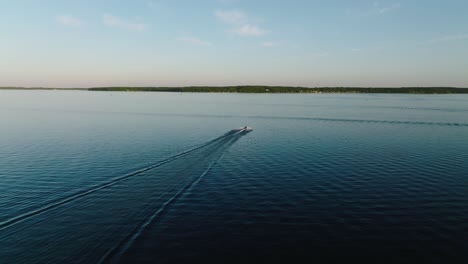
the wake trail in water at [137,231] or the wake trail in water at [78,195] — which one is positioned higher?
the wake trail in water at [78,195]

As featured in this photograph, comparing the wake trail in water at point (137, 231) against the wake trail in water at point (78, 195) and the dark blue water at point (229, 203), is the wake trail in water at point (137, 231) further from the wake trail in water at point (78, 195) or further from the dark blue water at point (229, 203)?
the wake trail in water at point (78, 195)

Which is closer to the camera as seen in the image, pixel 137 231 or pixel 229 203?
pixel 137 231

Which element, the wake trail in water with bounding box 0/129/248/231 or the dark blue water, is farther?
the wake trail in water with bounding box 0/129/248/231

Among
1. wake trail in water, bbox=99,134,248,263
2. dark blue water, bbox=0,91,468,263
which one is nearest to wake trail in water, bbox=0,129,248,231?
dark blue water, bbox=0,91,468,263

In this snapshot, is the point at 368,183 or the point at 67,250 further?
the point at 368,183

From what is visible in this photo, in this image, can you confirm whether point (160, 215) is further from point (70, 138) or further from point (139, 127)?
point (139, 127)

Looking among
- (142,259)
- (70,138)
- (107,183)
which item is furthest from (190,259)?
(70,138)

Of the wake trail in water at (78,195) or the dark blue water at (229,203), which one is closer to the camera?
the dark blue water at (229,203)

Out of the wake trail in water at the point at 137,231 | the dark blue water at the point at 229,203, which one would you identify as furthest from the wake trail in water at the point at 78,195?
the wake trail in water at the point at 137,231

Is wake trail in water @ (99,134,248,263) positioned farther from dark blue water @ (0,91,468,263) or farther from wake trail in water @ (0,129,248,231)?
wake trail in water @ (0,129,248,231)

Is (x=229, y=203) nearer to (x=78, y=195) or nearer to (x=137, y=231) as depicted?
(x=137, y=231)

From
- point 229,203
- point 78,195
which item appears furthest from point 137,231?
point 78,195
